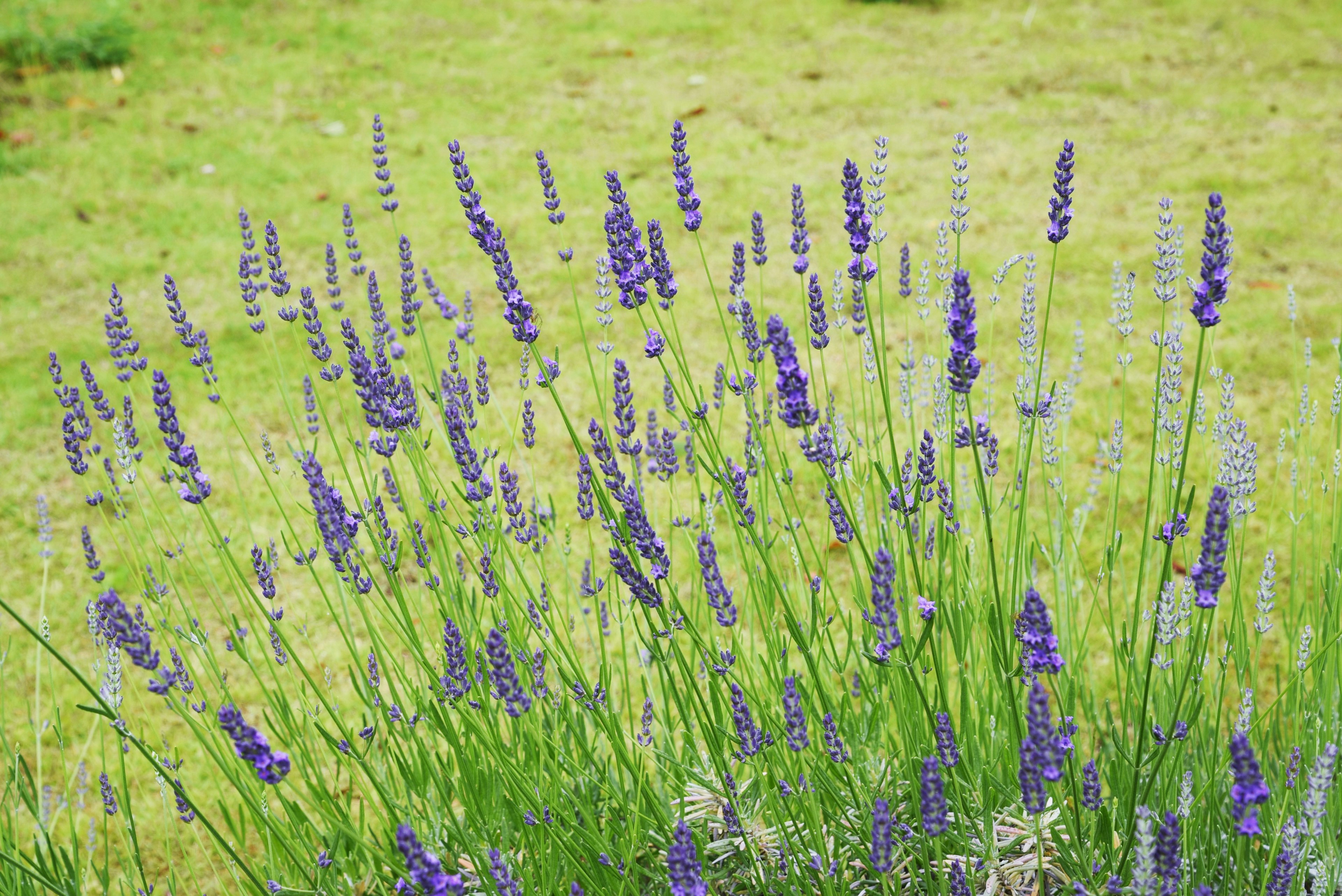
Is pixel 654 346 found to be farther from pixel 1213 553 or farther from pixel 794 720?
pixel 1213 553

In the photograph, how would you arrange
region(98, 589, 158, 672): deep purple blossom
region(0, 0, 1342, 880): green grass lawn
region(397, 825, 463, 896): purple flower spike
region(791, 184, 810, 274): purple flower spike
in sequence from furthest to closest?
region(0, 0, 1342, 880): green grass lawn → region(791, 184, 810, 274): purple flower spike → region(397, 825, 463, 896): purple flower spike → region(98, 589, 158, 672): deep purple blossom

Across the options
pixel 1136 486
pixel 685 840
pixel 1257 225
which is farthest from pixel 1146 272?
pixel 685 840

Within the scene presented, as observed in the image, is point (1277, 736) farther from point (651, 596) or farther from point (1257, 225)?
point (1257, 225)

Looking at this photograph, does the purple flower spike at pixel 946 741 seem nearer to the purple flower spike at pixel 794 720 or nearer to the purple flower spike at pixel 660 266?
the purple flower spike at pixel 794 720

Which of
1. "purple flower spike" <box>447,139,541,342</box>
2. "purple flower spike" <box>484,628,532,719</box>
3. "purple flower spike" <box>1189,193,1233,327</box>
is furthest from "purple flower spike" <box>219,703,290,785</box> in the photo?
"purple flower spike" <box>1189,193,1233,327</box>

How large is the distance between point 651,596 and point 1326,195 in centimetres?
681

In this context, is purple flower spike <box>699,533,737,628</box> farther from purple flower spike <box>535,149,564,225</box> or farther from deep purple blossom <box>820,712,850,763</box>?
purple flower spike <box>535,149,564,225</box>

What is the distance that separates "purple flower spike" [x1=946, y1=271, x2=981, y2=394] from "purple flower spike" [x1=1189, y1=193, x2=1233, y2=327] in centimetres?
31

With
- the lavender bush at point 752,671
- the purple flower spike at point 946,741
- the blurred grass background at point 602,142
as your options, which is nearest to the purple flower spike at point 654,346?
the lavender bush at point 752,671

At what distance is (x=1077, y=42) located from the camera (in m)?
9.85

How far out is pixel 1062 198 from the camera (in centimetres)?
180

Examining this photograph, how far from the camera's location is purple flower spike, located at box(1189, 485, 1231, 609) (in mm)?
1316

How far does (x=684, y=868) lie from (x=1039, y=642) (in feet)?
2.00

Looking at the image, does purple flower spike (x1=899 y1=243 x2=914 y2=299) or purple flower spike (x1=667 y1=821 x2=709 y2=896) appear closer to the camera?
purple flower spike (x1=667 y1=821 x2=709 y2=896)
